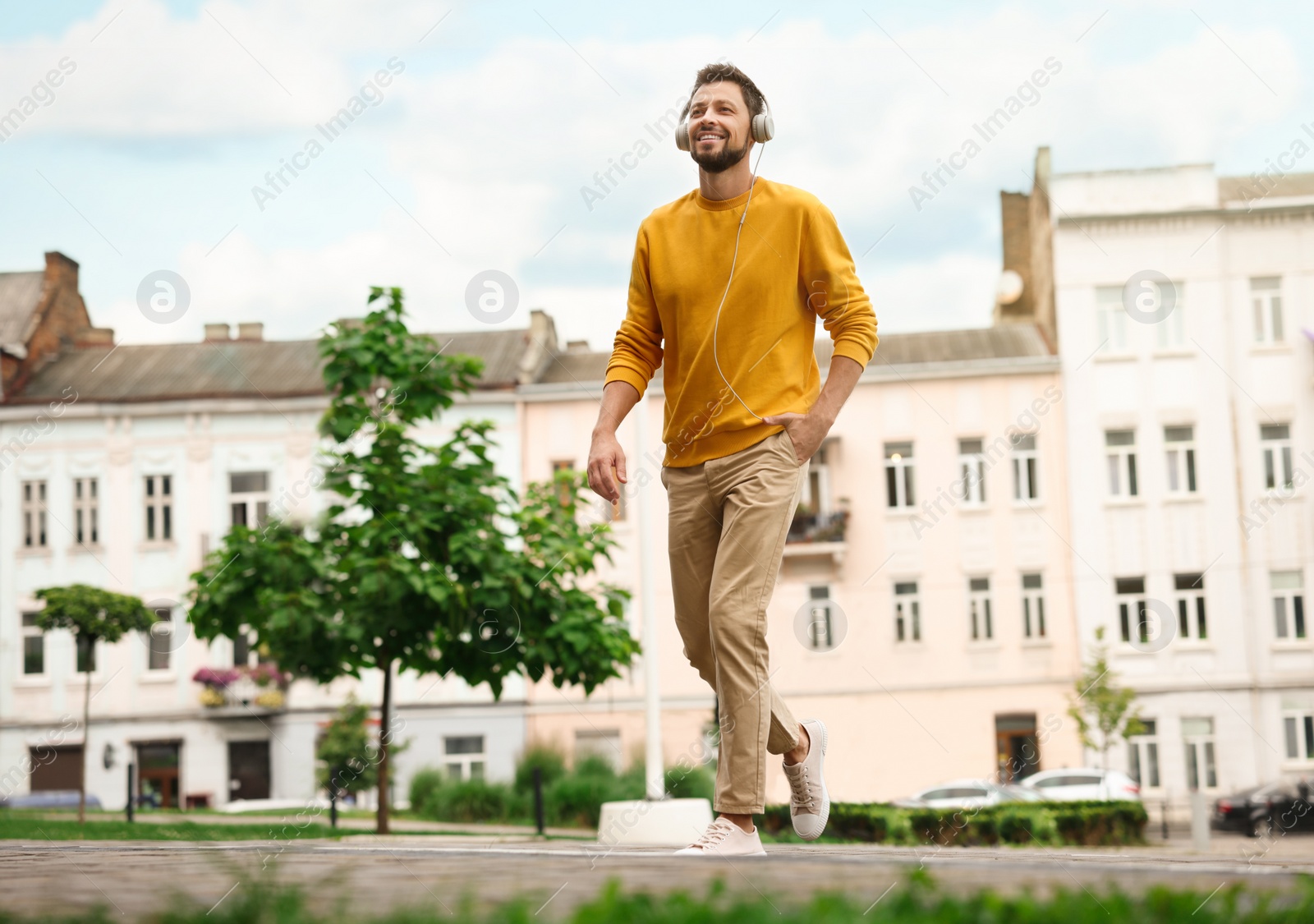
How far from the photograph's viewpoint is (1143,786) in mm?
33156

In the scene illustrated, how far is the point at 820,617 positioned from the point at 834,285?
105 feet

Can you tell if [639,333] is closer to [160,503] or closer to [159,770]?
[159,770]

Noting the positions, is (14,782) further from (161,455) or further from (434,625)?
(434,625)

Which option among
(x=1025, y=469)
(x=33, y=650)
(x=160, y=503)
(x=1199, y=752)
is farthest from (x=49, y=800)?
(x=1199, y=752)

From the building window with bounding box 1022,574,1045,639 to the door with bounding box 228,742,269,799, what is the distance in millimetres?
21150

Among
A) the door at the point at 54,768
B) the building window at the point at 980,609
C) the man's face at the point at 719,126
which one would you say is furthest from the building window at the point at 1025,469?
the man's face at the point at 719,126

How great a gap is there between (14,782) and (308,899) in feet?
123

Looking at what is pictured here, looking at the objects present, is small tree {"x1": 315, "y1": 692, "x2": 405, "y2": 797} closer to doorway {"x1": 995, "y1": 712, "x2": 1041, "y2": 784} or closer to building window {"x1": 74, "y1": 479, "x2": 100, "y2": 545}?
building window {"x1": 74, "y1": 479, "x2": 100, "y2": 545}

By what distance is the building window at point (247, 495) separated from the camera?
120 feet

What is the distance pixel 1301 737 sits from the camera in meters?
33.4

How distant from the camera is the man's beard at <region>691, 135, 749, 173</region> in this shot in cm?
406

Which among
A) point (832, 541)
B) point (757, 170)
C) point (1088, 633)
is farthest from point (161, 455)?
point (757, 170)

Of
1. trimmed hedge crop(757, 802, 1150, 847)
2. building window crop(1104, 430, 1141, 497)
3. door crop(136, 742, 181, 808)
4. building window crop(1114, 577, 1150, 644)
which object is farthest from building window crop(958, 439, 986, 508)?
door crop(136, 742, 181, 808)

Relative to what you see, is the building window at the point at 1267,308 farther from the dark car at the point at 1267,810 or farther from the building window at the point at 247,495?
the building window at the point at 247,495
